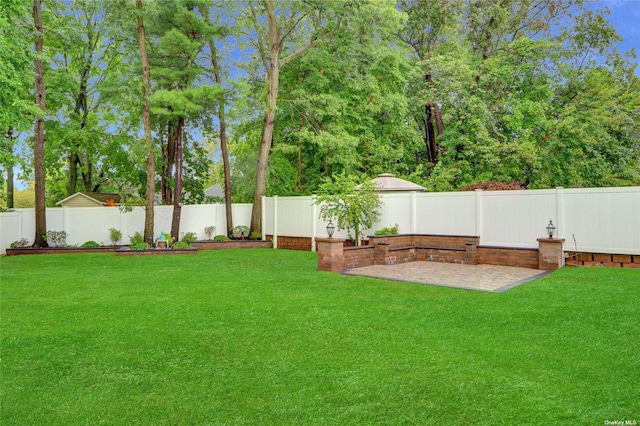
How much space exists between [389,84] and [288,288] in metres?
15.1

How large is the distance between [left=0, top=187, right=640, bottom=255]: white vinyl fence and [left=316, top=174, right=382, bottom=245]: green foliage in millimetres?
708

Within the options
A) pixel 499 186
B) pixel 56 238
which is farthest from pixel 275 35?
pixel 56 238

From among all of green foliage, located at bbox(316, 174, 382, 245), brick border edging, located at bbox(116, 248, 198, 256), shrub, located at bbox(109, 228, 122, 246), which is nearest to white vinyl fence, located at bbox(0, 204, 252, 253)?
shrub, located at bbox(109, 228, 122, 246)

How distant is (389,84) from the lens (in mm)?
20125

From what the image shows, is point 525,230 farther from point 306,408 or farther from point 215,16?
point 215,16

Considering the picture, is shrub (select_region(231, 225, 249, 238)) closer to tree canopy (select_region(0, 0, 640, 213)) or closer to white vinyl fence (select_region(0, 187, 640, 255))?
white vinyl fence (select_region(0, 187, 640, 255))

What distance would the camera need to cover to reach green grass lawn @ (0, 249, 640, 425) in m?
2.91

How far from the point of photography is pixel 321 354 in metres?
3.95

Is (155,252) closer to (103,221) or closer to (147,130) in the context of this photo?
(147,130)

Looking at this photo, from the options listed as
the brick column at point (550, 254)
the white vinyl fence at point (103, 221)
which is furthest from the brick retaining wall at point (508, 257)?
the white vinyl fence at point (103, 221)

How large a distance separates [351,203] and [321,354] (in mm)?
7540

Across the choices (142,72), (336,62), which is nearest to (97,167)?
(142,72)

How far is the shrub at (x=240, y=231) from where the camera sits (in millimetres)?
16141

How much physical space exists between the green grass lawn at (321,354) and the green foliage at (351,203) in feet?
13.9
